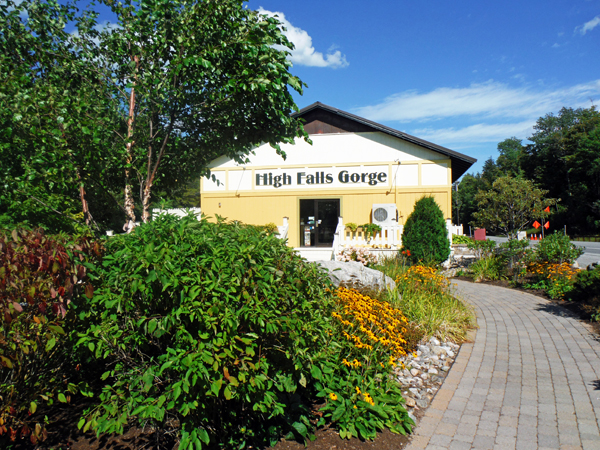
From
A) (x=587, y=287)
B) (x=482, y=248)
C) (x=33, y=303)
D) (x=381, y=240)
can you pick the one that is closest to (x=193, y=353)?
(x=33, y=303)

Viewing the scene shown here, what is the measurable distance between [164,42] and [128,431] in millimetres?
3693

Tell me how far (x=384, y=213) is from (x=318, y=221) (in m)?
3.03

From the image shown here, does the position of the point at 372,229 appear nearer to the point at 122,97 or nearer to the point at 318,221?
the point at 318,221

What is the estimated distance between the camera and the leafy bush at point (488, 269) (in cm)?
1084

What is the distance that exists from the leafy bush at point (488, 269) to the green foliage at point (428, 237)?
0.90 metres

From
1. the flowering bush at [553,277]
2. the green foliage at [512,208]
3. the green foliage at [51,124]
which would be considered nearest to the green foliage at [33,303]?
the green foliage at [51,124]

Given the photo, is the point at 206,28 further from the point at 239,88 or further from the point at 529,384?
the point at 529,384

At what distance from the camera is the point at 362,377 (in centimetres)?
355

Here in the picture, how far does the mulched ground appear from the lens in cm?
268

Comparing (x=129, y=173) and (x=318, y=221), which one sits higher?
(x=129, y=173)

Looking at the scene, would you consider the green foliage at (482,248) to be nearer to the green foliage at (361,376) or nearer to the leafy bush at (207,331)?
the green foliage at (361,376)

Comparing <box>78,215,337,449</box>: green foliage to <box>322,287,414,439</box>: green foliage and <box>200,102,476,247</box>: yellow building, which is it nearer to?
<box>322,287,414,439</box>: green foliage

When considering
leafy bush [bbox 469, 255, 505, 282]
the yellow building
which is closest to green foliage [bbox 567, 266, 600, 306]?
leafy bush [bbox 469, 255, 505, 282]

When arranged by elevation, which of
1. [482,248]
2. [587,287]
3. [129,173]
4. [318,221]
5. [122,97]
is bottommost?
[587,287]
